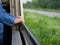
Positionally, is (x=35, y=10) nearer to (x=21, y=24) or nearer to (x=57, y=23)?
(x=57, y=23)

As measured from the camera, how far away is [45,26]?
4.10 metres

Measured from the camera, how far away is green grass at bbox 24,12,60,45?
12.3ft

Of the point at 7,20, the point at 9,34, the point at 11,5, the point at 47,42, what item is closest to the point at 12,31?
the point at 9,34

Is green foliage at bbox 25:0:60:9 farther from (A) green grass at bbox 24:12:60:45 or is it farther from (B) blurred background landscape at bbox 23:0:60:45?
(A) green grass at bbox 24:12:60:45

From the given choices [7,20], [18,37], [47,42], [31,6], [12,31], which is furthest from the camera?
[31,6]

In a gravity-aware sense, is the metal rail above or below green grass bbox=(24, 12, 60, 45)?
above

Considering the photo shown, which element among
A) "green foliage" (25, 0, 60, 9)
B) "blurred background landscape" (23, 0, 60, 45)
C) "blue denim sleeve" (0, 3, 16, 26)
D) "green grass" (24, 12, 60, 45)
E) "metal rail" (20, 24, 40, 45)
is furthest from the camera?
"green foliage" (25, 0, 60, 9)

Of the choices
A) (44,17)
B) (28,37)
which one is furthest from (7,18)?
(44,17)

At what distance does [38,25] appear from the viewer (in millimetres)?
4082

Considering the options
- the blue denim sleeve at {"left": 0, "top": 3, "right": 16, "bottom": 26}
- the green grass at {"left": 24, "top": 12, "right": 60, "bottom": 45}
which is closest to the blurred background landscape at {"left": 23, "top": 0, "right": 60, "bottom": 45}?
the green grass at {"left": 24, "top": 12, "right": 60, "bottom": 45}

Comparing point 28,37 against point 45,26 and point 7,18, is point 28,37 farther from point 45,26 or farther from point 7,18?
point 45,26

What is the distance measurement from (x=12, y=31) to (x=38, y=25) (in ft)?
7.85

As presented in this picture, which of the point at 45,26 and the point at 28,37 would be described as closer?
the point at 28,37

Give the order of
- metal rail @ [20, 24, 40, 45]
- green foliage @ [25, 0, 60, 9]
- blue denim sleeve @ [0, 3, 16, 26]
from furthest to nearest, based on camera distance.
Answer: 1. green foliage @ [25, 0, 60, 9]
2. blue denim sleeve @ [0, 3, 16, 26]
3. metal rail @ [20, 24, 40, 45]
